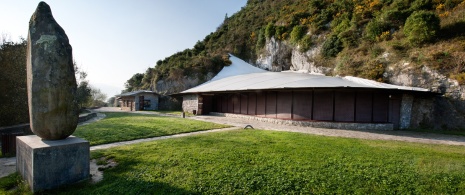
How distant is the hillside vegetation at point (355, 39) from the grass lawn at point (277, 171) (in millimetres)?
13006

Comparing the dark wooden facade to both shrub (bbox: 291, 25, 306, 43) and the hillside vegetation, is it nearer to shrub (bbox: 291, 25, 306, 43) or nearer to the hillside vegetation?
the hillside vegetation

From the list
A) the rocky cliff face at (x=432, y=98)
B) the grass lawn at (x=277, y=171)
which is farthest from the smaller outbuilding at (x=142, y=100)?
the rocky cliff face at (x=432, y=98)

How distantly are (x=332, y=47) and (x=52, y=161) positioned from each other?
2786 centimetres

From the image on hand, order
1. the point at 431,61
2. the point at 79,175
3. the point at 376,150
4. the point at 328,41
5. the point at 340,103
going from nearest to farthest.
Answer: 1. the point at 79,175
2. the point at 376,150
3. the point at 340,103
4. the point at 431,61
5. the point at 328,41

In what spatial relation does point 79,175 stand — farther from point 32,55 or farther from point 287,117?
point 287,117

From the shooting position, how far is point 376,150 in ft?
25.9

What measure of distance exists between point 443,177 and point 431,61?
14597 mm

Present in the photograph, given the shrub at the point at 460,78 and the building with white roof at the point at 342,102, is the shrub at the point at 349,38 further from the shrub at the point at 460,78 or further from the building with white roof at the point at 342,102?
the shrub at the point at 460,78

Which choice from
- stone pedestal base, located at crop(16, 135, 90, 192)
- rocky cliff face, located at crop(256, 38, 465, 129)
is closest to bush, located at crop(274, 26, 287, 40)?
rocky cliff face, located at crop(256, 38, 465, 129)

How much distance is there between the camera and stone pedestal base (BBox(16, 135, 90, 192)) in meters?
4.90

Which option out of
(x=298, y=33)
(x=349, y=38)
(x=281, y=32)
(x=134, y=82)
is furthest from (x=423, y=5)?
(x=134, y=82)

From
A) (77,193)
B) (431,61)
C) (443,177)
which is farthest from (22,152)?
(431,61)

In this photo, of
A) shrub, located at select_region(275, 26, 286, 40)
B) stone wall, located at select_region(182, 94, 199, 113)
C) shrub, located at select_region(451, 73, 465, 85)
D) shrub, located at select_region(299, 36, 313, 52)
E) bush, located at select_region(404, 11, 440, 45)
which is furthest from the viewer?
shrub, located at select_region(275, 26, 286, 40)

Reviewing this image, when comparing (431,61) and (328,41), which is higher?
(328,41)
